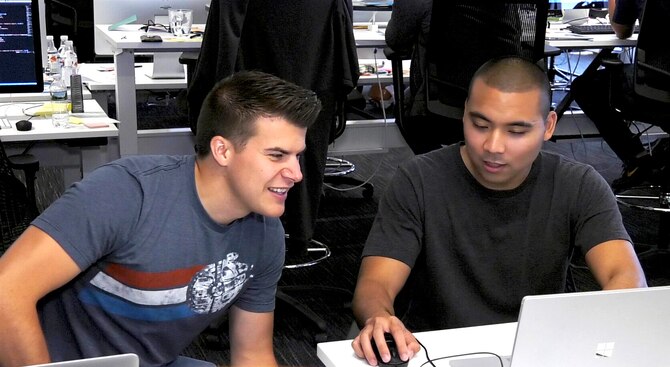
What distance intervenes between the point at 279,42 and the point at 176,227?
1361 mm

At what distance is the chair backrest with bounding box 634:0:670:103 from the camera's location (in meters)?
3.64

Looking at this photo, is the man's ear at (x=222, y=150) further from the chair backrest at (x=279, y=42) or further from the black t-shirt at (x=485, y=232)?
the chair backrest at (x=279, y=42)

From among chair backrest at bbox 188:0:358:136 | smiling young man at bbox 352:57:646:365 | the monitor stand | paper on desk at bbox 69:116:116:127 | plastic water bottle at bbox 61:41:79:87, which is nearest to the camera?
smiling young man at bbox 352:57:646:365

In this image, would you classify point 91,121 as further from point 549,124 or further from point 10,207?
point 549,124

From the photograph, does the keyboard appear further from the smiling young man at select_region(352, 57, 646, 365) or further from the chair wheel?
the smiling young man at select_region(352, 57, 646, 365)

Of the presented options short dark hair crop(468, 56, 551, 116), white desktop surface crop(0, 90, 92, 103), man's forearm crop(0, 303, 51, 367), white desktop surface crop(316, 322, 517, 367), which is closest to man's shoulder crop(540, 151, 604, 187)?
short dark hair crop(468, 56, 551, 116)

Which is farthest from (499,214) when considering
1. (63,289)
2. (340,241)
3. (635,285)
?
(340,241)

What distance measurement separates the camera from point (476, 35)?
3439 millimetres

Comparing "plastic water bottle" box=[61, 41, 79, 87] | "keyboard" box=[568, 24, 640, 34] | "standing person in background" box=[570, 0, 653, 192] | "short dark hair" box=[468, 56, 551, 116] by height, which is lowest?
"standing person in background" box=[570, 0, 653, 192]

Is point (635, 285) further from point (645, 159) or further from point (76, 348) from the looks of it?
point (645, 159)

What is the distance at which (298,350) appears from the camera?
9.75ft

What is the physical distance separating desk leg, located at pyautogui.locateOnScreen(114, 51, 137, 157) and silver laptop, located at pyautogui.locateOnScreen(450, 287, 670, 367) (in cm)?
254

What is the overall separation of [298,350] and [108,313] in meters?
1.37

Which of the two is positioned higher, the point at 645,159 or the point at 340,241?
the point at 645,159
